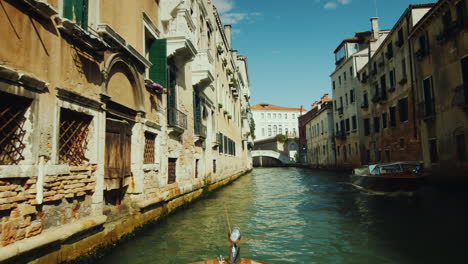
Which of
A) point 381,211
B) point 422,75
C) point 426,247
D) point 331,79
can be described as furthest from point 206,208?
point 331,79

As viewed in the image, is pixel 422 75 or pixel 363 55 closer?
pixel 422 75

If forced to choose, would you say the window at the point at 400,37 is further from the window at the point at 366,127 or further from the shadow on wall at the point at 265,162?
the shadow on wall at the point at 265,162

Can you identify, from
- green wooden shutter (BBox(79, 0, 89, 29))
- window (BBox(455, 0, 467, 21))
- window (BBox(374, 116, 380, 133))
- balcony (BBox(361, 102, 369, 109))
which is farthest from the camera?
balcony (BBox(361, 102, 369, 109))

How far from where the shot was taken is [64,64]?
15.6 feet

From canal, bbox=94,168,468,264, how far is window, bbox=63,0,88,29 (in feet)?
12.7

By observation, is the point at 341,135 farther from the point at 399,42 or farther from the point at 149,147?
the point at 149,147

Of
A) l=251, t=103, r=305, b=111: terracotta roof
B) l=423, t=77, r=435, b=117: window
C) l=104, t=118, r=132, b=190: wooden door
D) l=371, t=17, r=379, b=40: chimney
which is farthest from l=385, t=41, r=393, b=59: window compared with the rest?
l=251, t=103, r=305, b=111: terracotta roof

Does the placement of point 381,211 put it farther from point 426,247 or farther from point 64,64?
point 64,64

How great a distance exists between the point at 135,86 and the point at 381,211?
7.74m

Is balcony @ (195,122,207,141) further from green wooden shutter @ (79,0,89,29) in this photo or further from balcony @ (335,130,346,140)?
balcony @ (335,130,346,140)

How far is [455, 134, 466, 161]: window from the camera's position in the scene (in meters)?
12.1

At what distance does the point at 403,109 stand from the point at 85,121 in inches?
688

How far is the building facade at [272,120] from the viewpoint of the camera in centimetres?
6738

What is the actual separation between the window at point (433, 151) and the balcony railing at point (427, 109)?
3.74 feet
